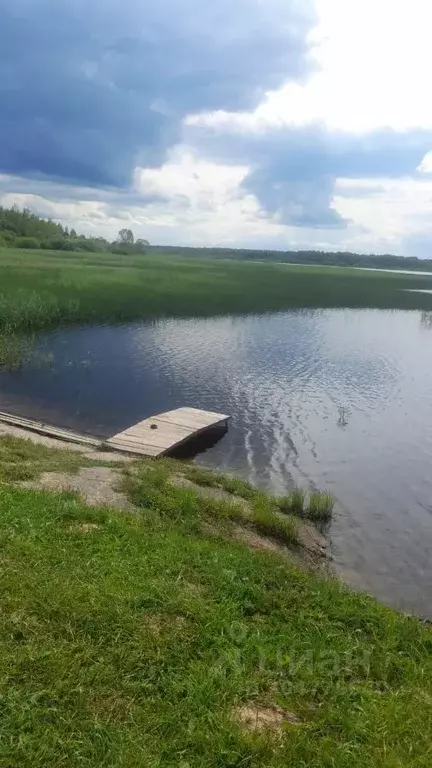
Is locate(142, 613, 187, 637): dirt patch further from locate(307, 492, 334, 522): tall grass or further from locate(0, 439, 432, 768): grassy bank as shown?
locate(307, 492, 334, 522): tall grass

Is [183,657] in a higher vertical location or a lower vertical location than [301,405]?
higher

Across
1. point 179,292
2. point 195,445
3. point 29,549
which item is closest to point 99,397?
point 195,445

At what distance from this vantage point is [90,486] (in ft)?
39.1

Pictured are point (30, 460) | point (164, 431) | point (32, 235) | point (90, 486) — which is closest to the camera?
point (90, 486)

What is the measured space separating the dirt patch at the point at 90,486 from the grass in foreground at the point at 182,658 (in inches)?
70.3

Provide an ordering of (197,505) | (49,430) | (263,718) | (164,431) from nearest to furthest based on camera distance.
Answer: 1. (263,718)
2. (197,505)
3. (49,430)
4. (164,431)

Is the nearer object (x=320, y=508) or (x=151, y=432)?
(x=320, y=508)

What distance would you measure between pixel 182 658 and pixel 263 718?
114 centimetres

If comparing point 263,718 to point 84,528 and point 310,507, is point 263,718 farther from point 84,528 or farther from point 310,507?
point 310,507

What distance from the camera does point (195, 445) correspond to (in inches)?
792

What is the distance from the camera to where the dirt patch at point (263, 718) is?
17.4 ft

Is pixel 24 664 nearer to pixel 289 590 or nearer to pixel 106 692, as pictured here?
pixel 106 692

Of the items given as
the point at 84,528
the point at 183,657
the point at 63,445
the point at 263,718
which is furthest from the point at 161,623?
the point at 63,445

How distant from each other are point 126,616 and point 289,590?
9.35 ft
